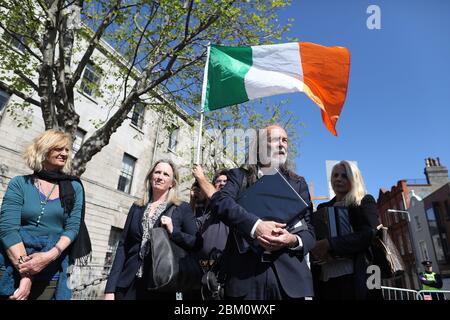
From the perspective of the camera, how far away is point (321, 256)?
2.66 m

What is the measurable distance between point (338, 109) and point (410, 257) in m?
40.2

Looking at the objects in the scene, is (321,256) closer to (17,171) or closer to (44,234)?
(44,234)

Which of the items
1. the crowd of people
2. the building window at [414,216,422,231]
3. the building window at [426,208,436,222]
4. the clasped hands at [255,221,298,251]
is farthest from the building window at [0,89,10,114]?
the building window at [414,216,422,231]

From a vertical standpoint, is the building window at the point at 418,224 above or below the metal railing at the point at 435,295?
above

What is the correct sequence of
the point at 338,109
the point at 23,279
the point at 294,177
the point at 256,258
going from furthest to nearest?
1. the point at 338,109
2. the point at 294,177
3. the point at 23,279
4. the point at 256,258

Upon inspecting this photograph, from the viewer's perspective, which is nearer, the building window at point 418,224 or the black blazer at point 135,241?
the black blazer at point 135,241

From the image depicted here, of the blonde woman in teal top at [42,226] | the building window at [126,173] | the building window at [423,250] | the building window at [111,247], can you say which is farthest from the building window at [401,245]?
the blonde woman in teal top at [42,226]

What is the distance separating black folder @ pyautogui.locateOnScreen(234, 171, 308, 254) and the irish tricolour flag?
194 cm

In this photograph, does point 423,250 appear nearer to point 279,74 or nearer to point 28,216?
point 279,74

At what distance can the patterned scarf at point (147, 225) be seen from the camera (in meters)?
2.80

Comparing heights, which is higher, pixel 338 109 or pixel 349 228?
pixel 338 109

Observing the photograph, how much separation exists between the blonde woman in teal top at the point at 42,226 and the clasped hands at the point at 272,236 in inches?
67.4

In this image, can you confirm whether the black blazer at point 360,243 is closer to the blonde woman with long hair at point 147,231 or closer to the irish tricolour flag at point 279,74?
the blonde woman with long hair at point 147,231

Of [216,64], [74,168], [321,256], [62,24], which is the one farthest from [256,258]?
[62,24]
